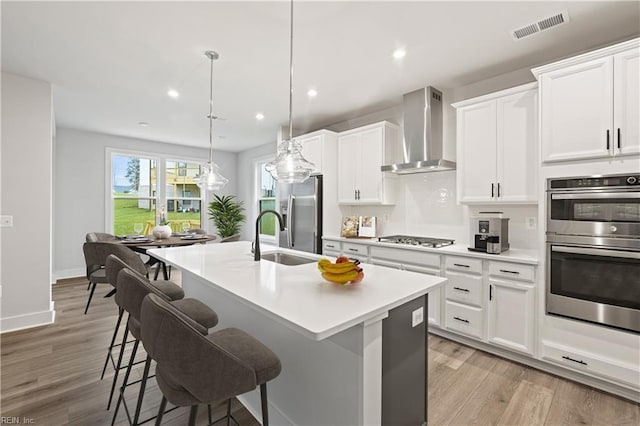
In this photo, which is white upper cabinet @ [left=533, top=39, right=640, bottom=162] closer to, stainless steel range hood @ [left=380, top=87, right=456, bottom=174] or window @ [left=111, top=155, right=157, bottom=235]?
stainless steel range hood @ [left=380, top=87, right=456, bottom=174]

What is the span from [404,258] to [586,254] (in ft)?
4.98

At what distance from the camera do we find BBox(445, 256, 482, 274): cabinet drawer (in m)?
2.81

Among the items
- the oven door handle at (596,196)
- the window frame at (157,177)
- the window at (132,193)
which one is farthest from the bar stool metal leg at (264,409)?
the window at (132,193)

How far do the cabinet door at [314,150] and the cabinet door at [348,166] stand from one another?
0.28m

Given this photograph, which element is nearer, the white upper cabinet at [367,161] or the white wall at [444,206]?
the white wall at [444,206]

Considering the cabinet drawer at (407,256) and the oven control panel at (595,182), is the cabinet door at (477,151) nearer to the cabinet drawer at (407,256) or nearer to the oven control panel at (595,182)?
the oven control panel at (595,182)

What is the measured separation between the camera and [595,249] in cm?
221

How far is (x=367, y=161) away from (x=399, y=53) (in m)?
1.55

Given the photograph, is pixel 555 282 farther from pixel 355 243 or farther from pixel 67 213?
pixel 67 213

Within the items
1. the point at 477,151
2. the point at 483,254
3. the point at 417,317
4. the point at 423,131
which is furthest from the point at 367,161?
the point at 417,317

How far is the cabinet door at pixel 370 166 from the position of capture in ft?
13.0

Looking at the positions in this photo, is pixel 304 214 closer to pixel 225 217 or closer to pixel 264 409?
pixel 225 217

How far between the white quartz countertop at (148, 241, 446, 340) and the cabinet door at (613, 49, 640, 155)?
1.68m

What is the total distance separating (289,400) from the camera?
177 cm
